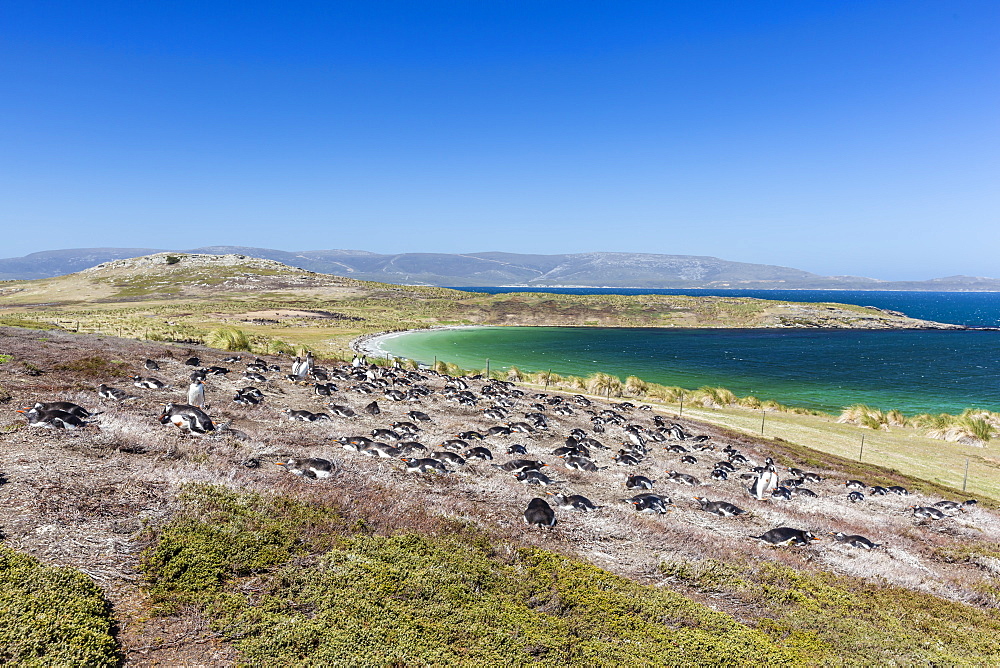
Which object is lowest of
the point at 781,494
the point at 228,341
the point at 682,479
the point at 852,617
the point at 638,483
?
the point at 781,494

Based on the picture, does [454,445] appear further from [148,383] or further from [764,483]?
[148,383]

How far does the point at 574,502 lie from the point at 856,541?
6.91 meters

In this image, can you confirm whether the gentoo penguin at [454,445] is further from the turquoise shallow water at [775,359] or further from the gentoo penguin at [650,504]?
the turquoise shallow water at [775,359]

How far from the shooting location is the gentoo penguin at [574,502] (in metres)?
→ 12.1

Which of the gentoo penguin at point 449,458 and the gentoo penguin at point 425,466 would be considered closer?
the gentoo penguin at point 425,466

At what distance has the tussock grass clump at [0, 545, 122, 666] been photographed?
5504mm

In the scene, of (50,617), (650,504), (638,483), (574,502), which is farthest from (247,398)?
(650,504)

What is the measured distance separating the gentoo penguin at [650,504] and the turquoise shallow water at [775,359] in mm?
40897

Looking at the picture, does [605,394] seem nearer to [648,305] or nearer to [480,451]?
[480,451]

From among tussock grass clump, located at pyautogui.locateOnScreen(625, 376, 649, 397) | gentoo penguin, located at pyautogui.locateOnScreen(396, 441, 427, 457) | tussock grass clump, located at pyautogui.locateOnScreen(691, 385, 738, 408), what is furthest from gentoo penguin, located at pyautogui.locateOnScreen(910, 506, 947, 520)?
tussock grass clump, located at pyautogui.locateOnScreen(625, 376, 649, 397)

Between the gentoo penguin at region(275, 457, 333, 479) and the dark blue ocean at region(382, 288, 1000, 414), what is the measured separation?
47.3 metres

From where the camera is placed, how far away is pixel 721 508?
44.7 feet

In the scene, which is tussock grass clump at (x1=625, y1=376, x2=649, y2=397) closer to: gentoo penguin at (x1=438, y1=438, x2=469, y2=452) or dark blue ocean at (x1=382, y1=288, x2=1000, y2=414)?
dark blue ocean at (x1=382, y1=288, x2=1000, y2=414)

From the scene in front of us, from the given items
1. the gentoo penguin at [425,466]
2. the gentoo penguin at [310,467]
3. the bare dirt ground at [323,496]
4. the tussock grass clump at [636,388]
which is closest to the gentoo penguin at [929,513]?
the bare dirt ground at [323,496]
